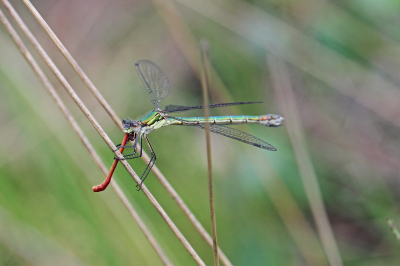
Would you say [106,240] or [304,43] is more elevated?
[304,43]

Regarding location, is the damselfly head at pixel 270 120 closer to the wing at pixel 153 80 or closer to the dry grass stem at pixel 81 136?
the wing at pixel 153 80

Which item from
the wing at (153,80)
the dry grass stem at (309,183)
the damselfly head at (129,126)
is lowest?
the dry grass stem at (309,183)

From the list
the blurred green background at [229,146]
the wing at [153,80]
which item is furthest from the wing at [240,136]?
the wing at [153,80]

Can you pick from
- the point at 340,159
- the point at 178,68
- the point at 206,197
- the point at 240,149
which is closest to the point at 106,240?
the point at 206,197

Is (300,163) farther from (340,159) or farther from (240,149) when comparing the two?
(340,159)

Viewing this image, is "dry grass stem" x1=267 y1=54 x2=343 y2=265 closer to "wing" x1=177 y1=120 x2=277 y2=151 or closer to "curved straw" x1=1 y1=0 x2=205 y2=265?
"wing" x1=177 y1=120 x2=277 y2=151

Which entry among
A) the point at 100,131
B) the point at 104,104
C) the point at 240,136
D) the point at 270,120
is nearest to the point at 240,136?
the point at 240,136
